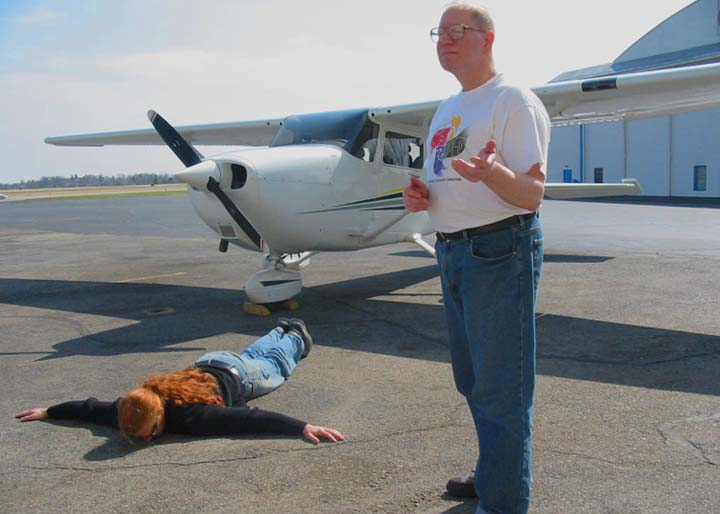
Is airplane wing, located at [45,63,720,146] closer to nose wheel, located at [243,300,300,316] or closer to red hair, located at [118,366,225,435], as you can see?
nose wheel, located at [243,300,300,316]

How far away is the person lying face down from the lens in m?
3.79

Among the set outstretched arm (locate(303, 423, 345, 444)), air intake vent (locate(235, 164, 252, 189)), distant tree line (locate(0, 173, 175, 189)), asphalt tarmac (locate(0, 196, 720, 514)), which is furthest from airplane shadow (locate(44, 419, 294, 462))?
distant tree line (locate(0, 173, 175, 189))

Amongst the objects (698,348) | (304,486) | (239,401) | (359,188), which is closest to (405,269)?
(359,188)

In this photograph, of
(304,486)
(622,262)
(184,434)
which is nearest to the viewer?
(304,486)

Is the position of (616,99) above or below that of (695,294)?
above

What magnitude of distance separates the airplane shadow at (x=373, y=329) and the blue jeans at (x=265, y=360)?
33.3 inches

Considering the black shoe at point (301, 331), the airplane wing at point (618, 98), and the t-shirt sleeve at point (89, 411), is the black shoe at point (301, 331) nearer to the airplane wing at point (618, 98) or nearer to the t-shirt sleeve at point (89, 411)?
the t-shirt sleeve at point (89, 411)

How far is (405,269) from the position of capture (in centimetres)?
1137

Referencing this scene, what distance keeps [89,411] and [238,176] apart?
336 cm

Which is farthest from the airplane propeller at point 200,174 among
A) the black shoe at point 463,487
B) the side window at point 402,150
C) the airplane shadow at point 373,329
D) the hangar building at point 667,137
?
the hangar building at point 667,137

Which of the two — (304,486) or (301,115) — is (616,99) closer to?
(301,115)

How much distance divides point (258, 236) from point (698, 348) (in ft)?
14.7

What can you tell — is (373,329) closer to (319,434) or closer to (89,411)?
(319,434)

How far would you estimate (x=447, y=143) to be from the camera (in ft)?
8.78
